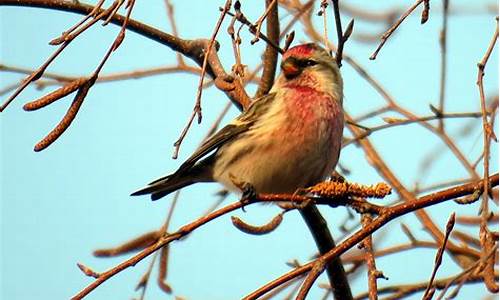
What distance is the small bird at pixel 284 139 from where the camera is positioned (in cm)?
334

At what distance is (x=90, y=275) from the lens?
2.11 m

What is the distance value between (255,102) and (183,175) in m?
0.42

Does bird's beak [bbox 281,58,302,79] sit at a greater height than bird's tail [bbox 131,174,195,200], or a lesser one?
greater

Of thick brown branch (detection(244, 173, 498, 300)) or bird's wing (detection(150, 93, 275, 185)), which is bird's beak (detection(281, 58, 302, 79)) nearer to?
bird's wing (detection(150, 93, 275, 185))

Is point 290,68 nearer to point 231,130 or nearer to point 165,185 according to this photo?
point 231,130

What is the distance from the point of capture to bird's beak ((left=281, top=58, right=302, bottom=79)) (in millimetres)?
3637

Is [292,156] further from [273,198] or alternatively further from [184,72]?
[273,198]

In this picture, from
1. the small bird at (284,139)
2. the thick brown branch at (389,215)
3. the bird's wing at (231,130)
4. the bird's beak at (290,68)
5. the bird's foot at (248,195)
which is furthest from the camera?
the bird's beak at (290,68)

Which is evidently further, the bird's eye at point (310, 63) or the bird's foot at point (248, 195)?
the bird's eye at point (310, 63)

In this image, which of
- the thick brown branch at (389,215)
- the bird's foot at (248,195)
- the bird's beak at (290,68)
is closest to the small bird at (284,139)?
the bird's beak at (290,68)

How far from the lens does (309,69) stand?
144 inches

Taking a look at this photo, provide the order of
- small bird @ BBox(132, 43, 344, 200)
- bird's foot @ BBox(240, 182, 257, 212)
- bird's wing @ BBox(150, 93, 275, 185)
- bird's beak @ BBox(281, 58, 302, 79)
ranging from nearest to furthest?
bird's foot @ BBox(240, 182, 257, 212) < small bird @ BBox(132, 43, 344, 200) < bird's wing @ BBox(150, 93, 275, 185) < bird's beak @ BBox(281, 58, 302, 79)

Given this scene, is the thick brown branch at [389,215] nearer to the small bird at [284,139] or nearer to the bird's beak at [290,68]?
the small bird at [284,139]

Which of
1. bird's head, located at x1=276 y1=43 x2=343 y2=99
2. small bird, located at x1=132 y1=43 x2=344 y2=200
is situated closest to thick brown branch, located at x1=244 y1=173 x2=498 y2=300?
small bird, located at x1=132 y1=43 x2=344 y2=200
